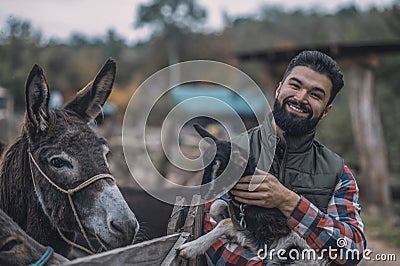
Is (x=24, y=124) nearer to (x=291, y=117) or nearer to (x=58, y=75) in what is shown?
(x=291, y=117)

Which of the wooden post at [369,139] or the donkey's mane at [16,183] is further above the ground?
the wooden post at [369,139]

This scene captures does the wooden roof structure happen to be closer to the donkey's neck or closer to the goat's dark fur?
the goat's dark fur

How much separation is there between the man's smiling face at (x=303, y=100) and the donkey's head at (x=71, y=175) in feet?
2.80

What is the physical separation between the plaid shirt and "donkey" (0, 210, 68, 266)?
0.89 meters

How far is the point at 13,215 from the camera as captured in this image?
2.42 m

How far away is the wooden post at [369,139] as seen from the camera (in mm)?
10242

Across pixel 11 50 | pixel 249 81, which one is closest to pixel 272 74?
pixel 11 50

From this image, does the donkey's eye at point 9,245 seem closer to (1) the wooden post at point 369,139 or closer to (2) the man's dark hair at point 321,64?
(2) the man's dark hair at point 321,64

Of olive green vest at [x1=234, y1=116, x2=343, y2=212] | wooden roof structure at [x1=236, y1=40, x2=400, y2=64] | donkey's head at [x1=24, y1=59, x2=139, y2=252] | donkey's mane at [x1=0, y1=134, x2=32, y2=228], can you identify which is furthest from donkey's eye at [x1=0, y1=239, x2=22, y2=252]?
wooden roof structure at [x1=236, y1=40, x2=400, y2=64]

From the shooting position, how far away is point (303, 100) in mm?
2369

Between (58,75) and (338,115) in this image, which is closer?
(338,115)

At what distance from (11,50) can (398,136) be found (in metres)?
12.5

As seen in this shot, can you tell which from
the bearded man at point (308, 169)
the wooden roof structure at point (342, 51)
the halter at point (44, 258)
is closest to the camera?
the halter at point (44, 258)

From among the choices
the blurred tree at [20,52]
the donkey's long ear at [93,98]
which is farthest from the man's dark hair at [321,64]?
the blurred tree at [20,52]
